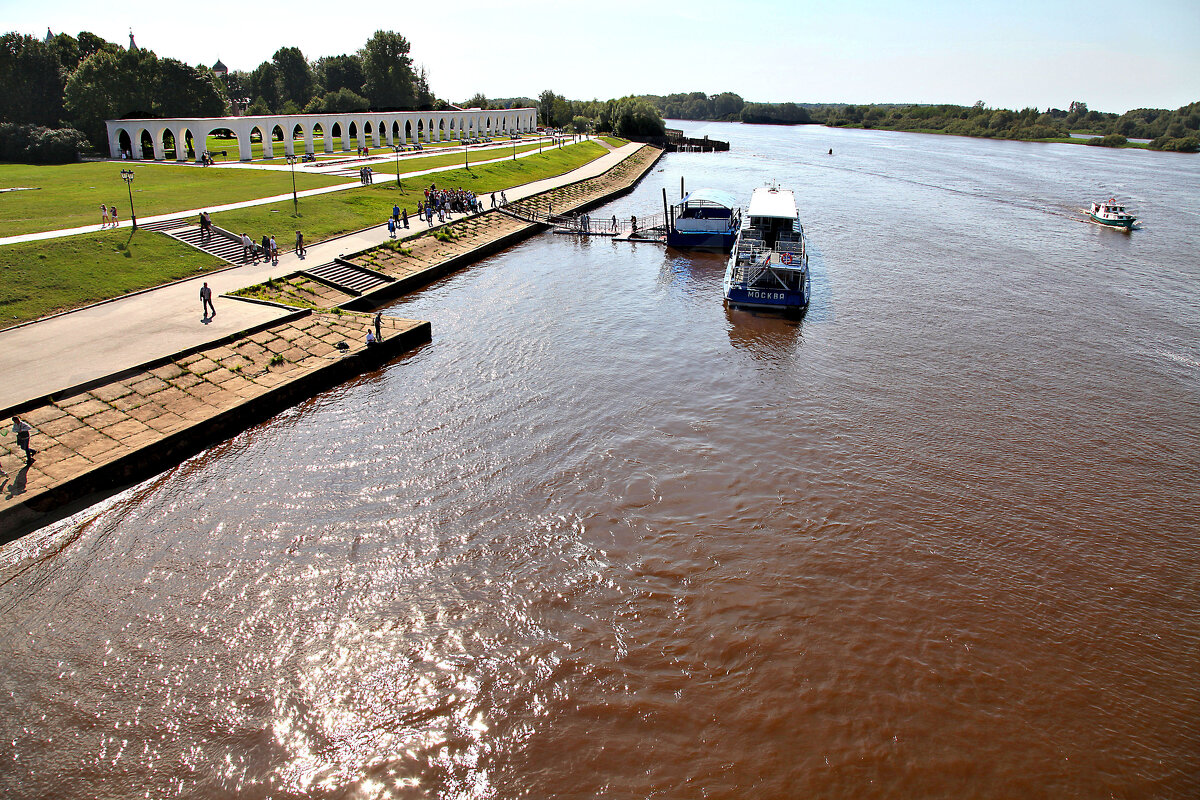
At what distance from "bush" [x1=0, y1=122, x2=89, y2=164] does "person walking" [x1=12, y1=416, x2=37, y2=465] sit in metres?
46.5

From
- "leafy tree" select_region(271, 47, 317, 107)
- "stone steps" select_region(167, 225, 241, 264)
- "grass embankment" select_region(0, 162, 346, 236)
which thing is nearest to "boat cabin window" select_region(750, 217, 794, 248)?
"stone steps" select_region(167, 225, 241, 264)

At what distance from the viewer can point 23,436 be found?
14.0 metres

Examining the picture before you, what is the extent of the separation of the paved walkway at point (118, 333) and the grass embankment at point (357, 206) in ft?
19.0

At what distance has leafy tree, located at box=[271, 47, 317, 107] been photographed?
358ft

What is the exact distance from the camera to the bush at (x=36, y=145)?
47.4 meters

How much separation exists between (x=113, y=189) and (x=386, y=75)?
3417 inches

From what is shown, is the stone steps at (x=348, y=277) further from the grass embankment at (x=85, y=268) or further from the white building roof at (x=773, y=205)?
the white building roof at (x=773, y=205)

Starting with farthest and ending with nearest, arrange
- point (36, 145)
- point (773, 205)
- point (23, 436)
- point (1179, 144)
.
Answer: point (1179, 144), point (36, 145), point (773, 205), point (23, 436)

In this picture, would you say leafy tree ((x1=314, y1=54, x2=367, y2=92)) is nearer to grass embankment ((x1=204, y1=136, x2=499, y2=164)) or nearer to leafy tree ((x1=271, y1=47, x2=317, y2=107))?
leafy tree ((x1=271, y1=47, x2=317, y2=107))

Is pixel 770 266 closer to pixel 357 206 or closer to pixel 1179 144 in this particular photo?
pixel 357 206

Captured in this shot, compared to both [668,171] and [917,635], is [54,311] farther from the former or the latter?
[668,171]

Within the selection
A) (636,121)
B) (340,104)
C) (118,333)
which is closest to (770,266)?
(118,333)

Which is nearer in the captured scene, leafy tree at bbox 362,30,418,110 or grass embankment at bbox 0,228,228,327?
grass embankment at bbox 0,228,228,327

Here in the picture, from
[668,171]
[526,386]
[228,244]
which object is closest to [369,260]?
[228,244]
